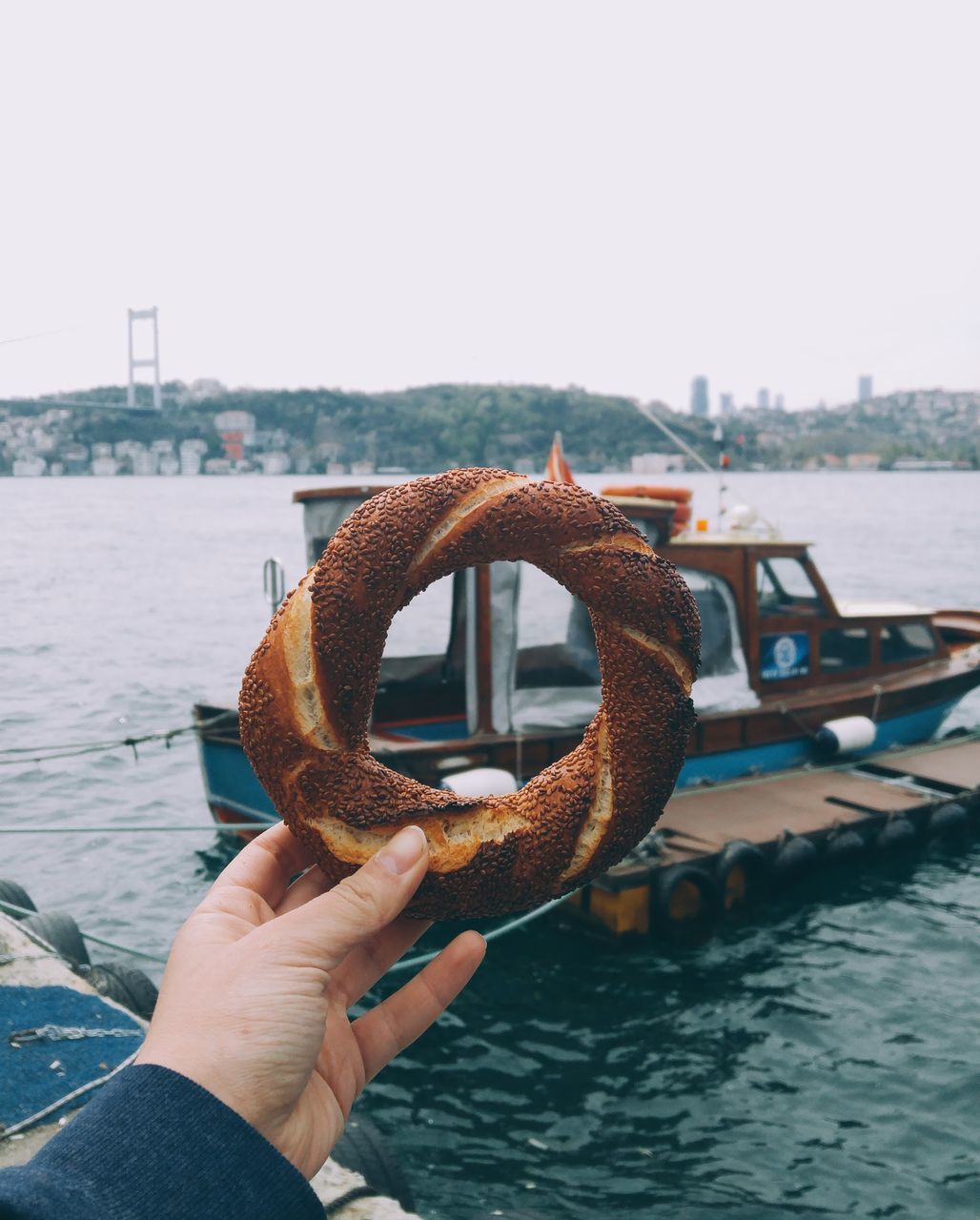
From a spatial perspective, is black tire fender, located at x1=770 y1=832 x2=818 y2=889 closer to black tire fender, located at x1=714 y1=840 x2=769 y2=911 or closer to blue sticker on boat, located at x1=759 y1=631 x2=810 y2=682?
black tire fender, located at x1=714 y1=840 x2=769 y2=911

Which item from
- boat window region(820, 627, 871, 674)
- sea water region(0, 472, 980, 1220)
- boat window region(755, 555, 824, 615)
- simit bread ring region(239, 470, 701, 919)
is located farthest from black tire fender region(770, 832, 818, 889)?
simit bread ring region(239, 470, 701, 919)

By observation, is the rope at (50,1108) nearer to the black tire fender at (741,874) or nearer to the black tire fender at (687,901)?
the black tire fender at (687,901)

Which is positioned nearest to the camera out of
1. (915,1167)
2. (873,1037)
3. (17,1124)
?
(17,1124)

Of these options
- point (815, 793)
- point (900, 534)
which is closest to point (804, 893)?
point (815, 793)

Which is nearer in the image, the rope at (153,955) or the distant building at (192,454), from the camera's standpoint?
the rope at (153,955)

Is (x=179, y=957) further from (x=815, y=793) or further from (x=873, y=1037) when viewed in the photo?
(x=815, y=793)

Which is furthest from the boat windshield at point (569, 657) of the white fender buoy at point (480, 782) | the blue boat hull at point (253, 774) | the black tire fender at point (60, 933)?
the black tire fender at point (60, 933)

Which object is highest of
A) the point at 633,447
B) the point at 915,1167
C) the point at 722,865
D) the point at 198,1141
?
the point at 633,447
